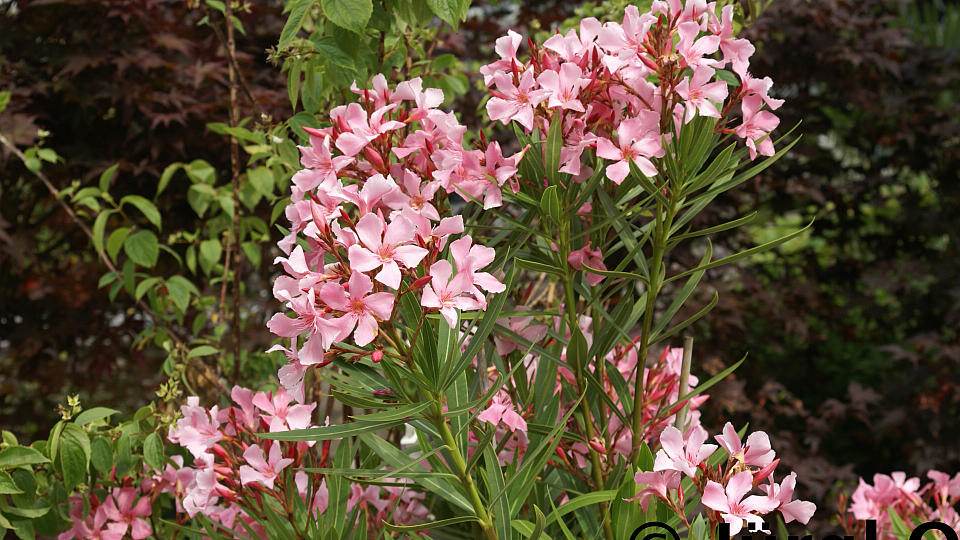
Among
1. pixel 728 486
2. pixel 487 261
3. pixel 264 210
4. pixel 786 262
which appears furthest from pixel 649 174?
pixel 786 262

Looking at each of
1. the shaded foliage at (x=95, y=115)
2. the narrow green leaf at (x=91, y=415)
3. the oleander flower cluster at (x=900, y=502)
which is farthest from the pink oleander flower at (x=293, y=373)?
the shaded foliage at (x=95, y=115)

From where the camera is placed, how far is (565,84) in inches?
36.7

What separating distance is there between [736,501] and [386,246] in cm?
44

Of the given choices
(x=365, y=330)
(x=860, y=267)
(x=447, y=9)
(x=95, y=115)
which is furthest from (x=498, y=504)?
(x=860, y=267)

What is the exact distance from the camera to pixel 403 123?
93 centimetres

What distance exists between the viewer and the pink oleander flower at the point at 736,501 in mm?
822

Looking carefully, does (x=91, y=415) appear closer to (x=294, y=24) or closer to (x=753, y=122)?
(x=294, y=24)

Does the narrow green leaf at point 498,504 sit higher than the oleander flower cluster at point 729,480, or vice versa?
the oleander flower cluster at point 729,480

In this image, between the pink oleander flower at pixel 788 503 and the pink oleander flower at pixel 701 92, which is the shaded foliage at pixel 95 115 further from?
the pink oleander flower at pixel 788 503

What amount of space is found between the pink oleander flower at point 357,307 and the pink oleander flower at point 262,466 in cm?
33

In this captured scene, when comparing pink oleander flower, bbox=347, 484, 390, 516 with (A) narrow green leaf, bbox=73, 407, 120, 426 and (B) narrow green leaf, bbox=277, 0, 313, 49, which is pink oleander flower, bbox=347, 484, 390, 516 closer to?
(A) narrow green leaf, bbox=73, 407, 120, 426

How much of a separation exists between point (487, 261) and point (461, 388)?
8.7 inches

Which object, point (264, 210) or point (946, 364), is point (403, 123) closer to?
point (264, 210)

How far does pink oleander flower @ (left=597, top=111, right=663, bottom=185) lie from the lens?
3.00ft
